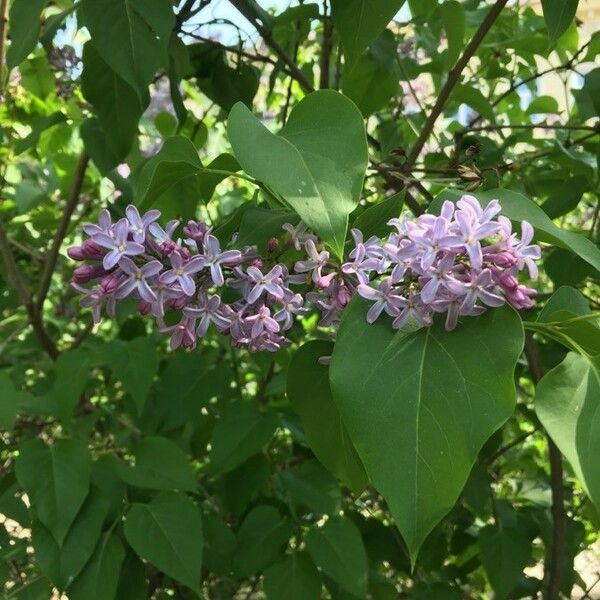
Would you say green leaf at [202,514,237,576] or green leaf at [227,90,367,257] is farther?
green leaf at [202,514,237,576]

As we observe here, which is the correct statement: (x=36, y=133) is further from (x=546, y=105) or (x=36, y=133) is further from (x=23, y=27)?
(x=546, y=105)

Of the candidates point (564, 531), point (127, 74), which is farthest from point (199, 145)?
point (564, 531)

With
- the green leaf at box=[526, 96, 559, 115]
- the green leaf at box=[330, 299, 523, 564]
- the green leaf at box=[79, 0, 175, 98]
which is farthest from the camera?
the green leaf at box=[526, 96, 559, 115]

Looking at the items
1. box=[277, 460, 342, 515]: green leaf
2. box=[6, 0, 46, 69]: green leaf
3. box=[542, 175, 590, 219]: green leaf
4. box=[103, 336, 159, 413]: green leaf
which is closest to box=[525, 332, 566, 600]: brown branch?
box=[542, 175, 590, 219]: green leaf

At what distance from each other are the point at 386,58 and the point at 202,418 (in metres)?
0.71

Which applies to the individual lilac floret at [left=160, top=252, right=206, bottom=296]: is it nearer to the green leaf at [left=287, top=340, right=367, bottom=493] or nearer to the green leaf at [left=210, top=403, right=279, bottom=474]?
the green leaf at [left=287, top=340, right=367, bottom=493]

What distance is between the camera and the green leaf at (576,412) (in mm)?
594

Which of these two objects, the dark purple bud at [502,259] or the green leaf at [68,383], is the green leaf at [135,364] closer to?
the green leaf at [68,383]

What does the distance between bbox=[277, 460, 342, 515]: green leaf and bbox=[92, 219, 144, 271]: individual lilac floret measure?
2.33 ft

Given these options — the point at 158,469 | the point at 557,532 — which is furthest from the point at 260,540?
the point at 557,532

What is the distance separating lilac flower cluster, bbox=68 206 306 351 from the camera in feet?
2.26

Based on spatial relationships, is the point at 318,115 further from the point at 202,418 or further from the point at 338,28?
the point at 202,418

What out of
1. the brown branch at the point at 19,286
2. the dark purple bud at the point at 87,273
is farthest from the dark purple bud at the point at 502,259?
the brown branch at the point at 19,286

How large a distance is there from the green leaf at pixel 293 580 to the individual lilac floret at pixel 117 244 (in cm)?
68
